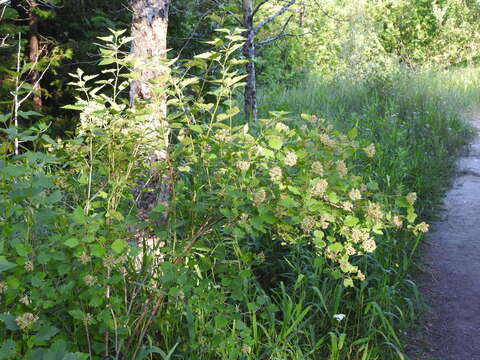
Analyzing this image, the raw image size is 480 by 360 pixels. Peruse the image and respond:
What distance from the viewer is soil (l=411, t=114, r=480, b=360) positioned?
10.7ft

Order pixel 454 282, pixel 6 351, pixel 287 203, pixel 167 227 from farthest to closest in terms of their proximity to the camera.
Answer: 1. pixel 454 282
2. pixel 167 227
3. pixel 287 203
4. pixel 6 351

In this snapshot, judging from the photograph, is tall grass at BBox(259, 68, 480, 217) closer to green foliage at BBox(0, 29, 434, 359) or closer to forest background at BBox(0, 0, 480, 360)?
forest background at BBox(0, 0, 480, 360)

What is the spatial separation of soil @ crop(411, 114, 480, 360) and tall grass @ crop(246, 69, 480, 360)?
0.14m

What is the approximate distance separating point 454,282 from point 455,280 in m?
0.03

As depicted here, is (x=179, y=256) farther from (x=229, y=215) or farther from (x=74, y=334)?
(x=74, y=334)

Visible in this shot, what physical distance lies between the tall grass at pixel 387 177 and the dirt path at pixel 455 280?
0.16 metres

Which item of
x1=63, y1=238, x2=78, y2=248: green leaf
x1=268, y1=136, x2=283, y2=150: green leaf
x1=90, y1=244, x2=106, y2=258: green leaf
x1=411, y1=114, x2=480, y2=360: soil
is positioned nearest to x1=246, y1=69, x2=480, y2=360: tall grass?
x1=411, y1=114, x2=480, y2=360: soil

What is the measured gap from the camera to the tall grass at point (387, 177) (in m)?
3.08

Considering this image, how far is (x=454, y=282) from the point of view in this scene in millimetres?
3912

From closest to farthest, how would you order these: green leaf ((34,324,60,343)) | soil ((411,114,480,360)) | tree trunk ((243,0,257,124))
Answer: green leaf ((34,324,60,343)) < soil ((411,114,480,360)) < tree trunk ((243,0,257,124))

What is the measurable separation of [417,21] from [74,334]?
16535mm

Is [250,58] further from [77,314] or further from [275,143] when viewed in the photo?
[77,314]

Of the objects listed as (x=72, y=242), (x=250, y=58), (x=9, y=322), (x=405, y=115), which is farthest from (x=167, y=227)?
(x=405, y=115)

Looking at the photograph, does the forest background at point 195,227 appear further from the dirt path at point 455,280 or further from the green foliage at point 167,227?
the dirt path at point 455,280
